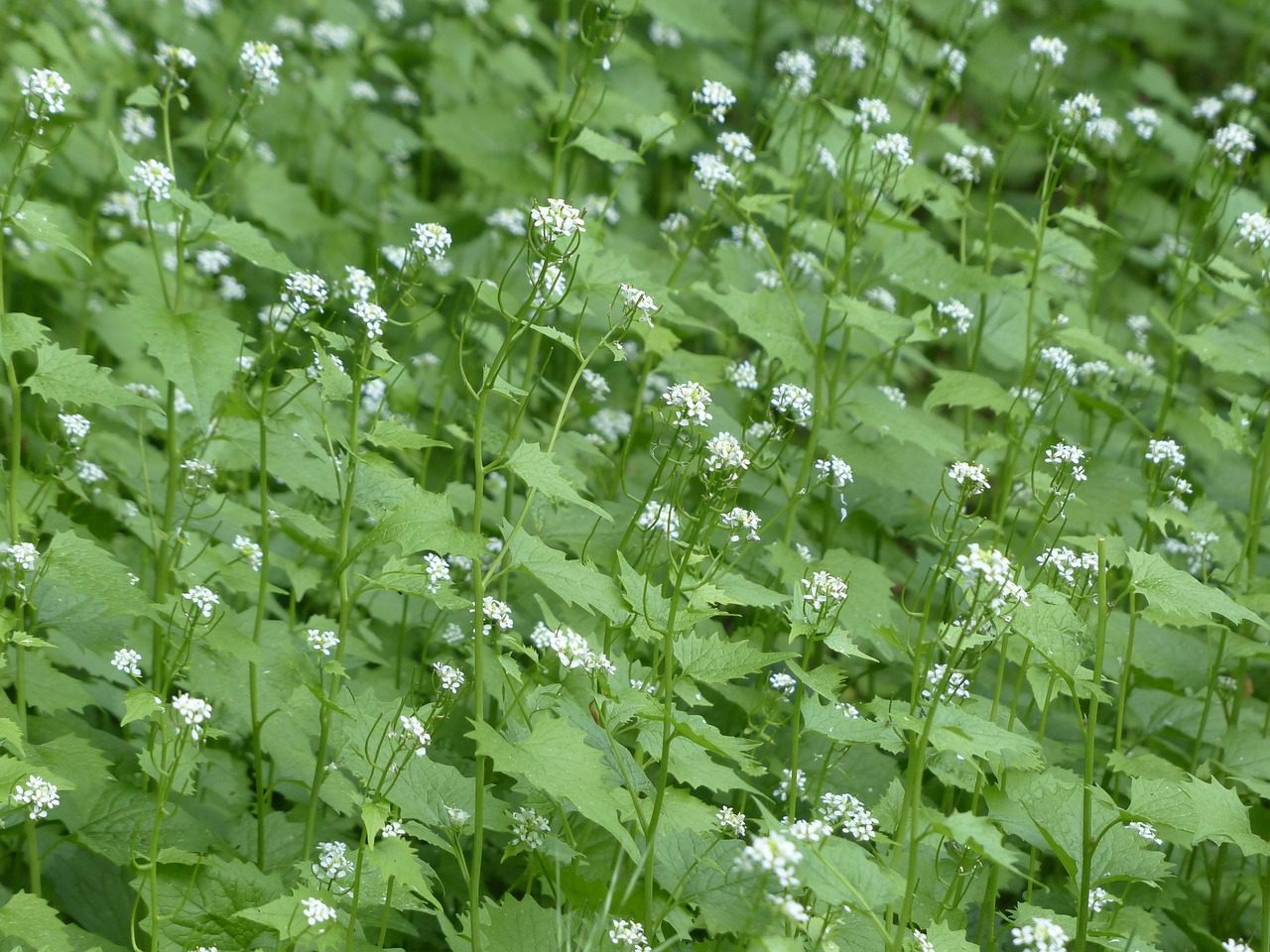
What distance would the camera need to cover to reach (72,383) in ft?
9.96

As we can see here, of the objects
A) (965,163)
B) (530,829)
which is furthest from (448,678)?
(965,163)

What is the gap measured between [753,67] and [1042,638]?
5.38 m

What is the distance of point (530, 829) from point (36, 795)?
980 millimetres

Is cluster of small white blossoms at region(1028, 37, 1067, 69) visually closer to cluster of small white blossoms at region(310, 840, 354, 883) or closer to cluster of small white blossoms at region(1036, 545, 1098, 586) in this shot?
cluster of small white blossoms at region(1036, 545, 1098, 586)

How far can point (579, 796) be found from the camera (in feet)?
8.23

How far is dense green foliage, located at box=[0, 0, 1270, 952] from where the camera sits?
2670mm

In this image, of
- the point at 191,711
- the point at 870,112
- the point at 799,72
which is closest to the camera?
the point at 191,711

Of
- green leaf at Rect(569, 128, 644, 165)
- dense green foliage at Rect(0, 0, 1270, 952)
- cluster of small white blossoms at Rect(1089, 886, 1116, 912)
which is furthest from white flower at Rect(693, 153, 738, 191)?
cluster of small white blossoms at Rect(1089, 886, 1116, 912)

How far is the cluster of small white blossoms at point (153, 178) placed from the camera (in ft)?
10.3

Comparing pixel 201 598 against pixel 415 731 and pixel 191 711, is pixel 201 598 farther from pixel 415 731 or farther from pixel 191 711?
pixel 415 731

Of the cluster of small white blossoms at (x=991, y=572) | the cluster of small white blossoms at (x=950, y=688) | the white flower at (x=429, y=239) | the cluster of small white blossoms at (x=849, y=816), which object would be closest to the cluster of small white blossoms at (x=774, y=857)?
the cluster of small white blossoms at (x=991, y=572)

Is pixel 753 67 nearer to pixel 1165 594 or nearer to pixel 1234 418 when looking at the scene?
pixel 1234 418

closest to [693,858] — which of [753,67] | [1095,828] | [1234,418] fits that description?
[1095,828]

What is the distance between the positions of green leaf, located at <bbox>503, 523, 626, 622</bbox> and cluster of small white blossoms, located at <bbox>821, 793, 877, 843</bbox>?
2.17 ft
